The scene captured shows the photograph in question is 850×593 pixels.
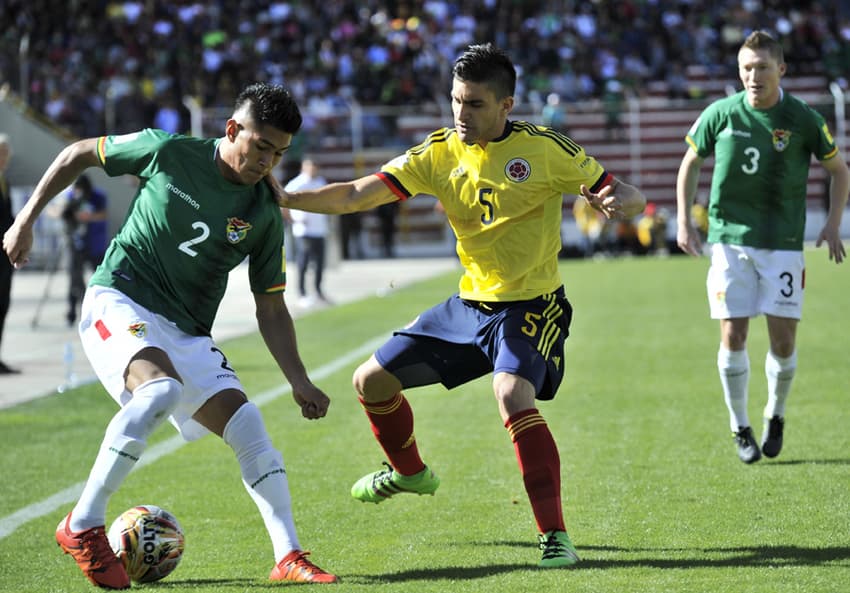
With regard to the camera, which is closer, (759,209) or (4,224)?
(759,209)

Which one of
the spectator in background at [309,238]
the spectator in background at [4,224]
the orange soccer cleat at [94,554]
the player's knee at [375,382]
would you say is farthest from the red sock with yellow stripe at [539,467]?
the spectator in background at [309,238]

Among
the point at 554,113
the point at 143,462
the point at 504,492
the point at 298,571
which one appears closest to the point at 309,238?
the point at 143,462

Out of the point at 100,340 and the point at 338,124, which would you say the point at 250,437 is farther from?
the point at 338,124

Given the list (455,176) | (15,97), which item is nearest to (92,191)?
(455,176)

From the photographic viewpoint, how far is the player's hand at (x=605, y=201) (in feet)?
18.2

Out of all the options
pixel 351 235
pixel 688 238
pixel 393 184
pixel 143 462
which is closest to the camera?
pixel 393 184

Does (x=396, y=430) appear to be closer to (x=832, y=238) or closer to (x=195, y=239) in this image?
(x=195, y=239)

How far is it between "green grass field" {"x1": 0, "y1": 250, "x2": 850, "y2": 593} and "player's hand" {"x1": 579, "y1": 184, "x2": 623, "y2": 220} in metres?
1.37

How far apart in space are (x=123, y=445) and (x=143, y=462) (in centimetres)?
333

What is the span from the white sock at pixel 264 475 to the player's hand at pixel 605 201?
158 cm

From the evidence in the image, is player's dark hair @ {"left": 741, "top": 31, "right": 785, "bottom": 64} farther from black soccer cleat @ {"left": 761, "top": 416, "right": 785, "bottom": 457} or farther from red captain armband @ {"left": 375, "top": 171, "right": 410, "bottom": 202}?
red captain armband @ {"left": 375, "top": 171, "right": 410, "bottom": 202}

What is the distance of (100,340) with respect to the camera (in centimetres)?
538

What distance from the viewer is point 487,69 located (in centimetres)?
569

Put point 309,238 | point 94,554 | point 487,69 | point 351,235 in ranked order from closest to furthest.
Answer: point 94,554 → point 487,69 → point 309,238 → point 351,235
